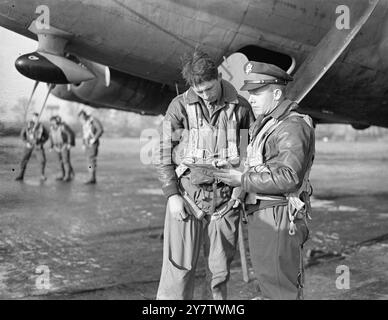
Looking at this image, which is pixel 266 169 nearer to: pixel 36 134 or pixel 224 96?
pixel 224 96

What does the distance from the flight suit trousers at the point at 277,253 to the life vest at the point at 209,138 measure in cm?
58

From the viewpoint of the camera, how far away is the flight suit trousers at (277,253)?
280 cm

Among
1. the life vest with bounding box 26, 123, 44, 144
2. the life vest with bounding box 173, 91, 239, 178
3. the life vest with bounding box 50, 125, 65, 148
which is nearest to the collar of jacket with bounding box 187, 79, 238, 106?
the life vest with bounding box 173, 91, 239, 178

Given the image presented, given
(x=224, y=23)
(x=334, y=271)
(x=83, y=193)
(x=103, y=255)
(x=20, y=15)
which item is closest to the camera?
(x=20, y=15)

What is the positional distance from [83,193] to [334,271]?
6677 millimetres

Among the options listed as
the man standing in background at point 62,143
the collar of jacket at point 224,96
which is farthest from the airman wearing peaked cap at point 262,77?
the man standing in background at point 62,143

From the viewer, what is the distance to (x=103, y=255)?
568 centimetres

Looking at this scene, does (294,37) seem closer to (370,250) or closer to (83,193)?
(370,250)

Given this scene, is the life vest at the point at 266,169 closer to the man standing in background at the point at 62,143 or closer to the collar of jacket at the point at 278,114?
the collar of jacket at the point at 278,114

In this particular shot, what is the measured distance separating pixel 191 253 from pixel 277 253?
2.18ft

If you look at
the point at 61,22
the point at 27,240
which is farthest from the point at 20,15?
the point at 27,240

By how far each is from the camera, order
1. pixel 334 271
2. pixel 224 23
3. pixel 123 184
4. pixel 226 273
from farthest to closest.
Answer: pixel 123 184 < pixel 334 271 < pixel 224 23 < pixel 226 273

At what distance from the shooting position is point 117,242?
20.7ft

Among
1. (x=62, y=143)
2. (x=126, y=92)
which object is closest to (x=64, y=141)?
(x=62, y=143)
